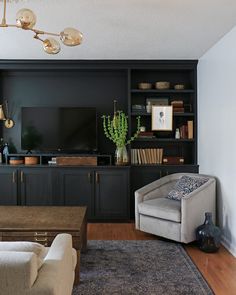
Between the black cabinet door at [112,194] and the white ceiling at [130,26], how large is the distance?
1777 millimetres

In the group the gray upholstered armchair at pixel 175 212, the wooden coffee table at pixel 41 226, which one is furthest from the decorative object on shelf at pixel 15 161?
the gray upholstered armchair at pixel 175 212

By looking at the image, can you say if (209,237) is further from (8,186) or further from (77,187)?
(8,186)

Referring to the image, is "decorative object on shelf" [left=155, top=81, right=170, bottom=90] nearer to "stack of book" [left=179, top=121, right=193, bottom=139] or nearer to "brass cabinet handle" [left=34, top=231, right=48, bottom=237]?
"stack of book" [left=179, top=121, right=193, bottom=139]

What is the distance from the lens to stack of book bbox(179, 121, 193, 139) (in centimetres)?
540

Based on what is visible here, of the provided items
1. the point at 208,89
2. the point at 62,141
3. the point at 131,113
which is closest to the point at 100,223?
the point at 62,141

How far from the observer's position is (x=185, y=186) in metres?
4.54

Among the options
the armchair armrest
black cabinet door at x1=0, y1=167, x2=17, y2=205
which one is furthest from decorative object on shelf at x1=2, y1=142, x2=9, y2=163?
the armchair armrest

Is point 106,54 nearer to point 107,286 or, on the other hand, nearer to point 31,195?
point 31,195

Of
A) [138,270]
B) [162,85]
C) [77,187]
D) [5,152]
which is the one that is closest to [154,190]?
[77,187]

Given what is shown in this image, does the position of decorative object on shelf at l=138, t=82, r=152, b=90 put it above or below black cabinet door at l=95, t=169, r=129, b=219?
above

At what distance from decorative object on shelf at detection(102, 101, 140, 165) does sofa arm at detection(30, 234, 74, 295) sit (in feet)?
9.64

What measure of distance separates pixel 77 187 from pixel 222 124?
2336mm

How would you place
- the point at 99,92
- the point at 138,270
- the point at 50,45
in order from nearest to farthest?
the point at 50,45 < the point at 138,270 < the point at 99,92

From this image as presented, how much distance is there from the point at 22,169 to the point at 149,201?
6.69 feet
